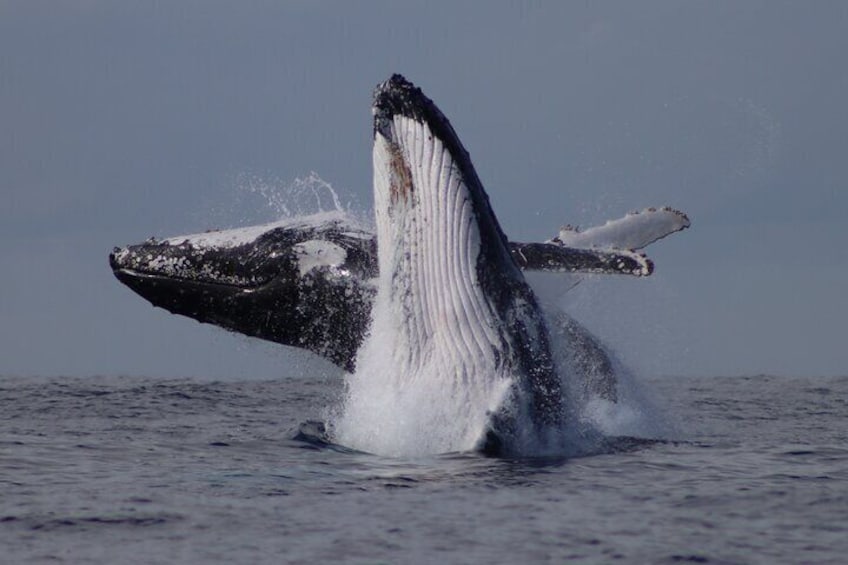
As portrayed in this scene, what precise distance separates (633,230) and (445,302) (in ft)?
12.6

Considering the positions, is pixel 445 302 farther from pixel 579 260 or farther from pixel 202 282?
pixel 202 282

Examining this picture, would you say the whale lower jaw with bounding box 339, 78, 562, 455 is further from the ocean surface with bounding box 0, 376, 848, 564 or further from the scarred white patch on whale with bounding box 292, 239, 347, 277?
the scarred white patch on whale with bounding box 292, 239, 347, 277

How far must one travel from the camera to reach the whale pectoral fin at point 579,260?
12242mm

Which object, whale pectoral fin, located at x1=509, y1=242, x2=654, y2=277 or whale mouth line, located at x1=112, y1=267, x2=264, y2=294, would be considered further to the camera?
whale mouth line, located at x1=112, y1=267, x2=264, y2=294

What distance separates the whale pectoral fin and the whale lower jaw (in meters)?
0.88

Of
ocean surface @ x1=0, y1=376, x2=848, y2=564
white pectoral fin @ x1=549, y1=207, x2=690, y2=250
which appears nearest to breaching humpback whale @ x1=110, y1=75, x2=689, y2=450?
ocean surface @ x1=0, y1=376, x2=848, y2=564

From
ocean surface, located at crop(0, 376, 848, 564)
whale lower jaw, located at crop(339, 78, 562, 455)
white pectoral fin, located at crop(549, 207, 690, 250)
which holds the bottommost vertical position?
ocean surface, located at crop(0, 376, 848, 564)

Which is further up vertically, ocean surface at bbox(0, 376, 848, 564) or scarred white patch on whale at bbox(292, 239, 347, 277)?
scarred white patch on whale at bbox(292, 239, 347, 277)

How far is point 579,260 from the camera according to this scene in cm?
1234

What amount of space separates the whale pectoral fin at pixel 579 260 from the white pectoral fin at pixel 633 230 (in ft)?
5.19

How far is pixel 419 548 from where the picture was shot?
24.4 ft

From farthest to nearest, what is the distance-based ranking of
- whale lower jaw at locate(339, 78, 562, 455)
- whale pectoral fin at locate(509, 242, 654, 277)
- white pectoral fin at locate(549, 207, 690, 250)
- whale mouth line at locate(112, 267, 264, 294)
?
white pectoral fin at locate(549, 207, 690, 250), whale mouth line at locate(112, 267, 264, 294), whale pectoral fin at locate(509, 242, 654, 277), whale lower jaw at locate(339, 78, 562, 455)

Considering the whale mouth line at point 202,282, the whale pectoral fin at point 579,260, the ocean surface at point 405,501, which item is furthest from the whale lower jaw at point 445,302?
the whale mouth line at point 202,282

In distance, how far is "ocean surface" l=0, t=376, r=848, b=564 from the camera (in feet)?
24.3
